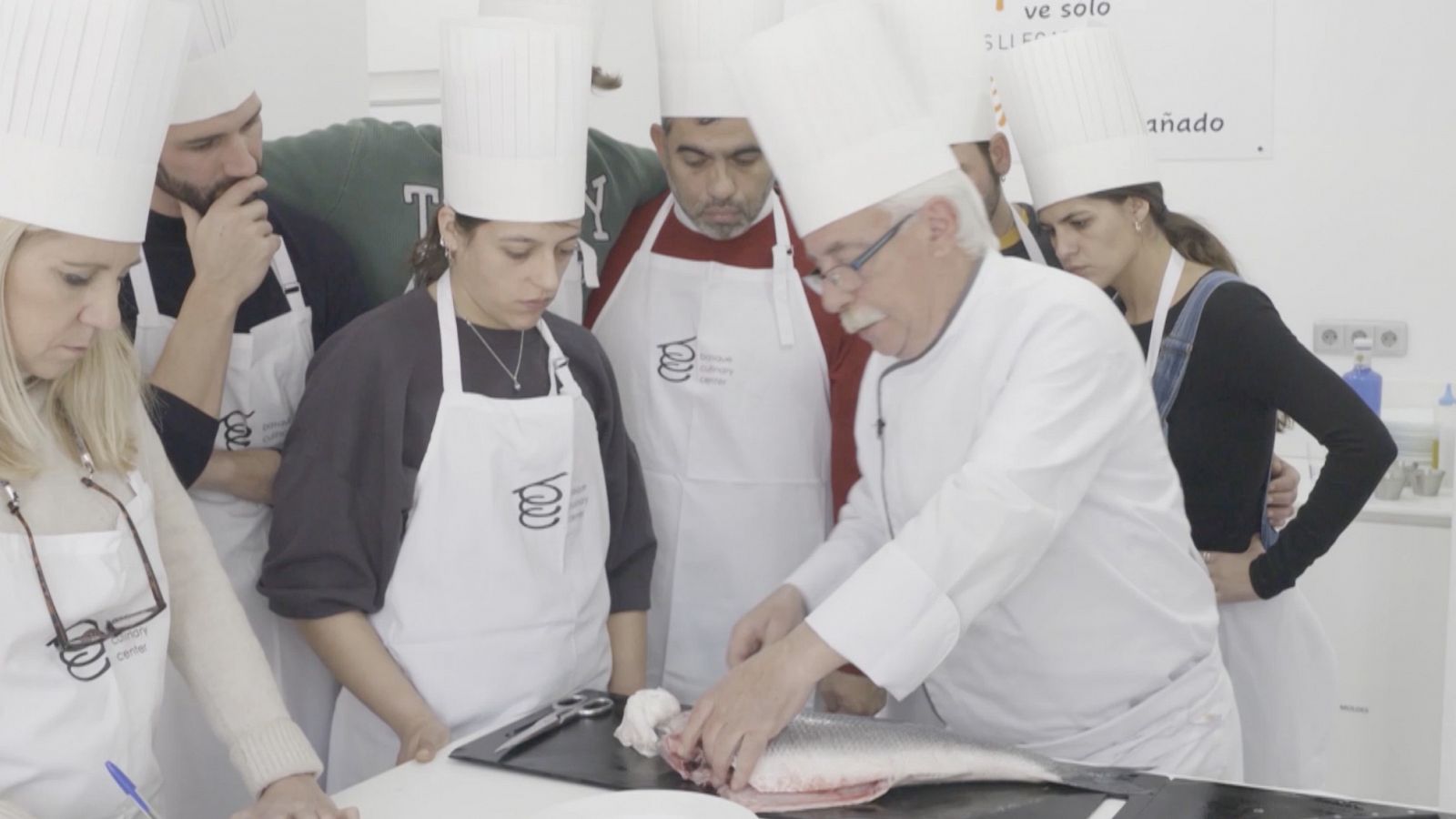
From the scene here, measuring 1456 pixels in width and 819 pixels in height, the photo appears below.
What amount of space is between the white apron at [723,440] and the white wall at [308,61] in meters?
0.89

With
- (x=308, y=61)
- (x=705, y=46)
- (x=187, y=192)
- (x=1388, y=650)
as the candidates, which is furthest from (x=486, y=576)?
(x=1388, y=650)

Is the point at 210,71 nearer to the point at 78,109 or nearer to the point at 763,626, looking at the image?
the point at 78,109

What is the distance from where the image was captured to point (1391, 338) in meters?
3.83

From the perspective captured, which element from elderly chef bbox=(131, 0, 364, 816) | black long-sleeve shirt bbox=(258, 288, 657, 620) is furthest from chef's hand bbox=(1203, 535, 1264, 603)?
elderly chef bbox=(131, 0, 364, 816)

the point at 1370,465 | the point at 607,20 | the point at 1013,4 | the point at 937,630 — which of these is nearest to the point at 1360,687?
the point at 1370,465

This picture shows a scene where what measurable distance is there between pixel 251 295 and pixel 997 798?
1.32 m

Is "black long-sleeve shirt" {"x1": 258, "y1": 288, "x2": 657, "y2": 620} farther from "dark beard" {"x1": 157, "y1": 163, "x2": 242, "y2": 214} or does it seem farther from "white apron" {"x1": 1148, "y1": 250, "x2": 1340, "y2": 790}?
"white apron" {"x1": 1148, "y1": 250, "x2": 1340, "y2": 790}

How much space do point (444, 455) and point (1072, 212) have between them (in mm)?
1131

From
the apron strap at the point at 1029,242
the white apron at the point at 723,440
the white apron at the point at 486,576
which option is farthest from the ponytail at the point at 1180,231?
the white apron at the point at 486,576

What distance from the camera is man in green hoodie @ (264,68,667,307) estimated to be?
2402mm

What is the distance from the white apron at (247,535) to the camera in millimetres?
2072

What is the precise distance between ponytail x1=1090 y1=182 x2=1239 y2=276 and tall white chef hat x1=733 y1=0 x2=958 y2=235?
74 centimetres

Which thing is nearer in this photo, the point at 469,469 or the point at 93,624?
the point at 93,624

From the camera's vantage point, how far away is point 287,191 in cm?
237
